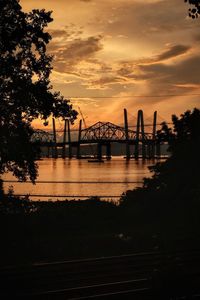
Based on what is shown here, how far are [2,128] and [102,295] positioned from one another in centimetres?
1316

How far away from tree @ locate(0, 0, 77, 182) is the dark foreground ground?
2933mm

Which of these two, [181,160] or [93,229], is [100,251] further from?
[181,160]

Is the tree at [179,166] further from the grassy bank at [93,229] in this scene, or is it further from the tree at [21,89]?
the tree at [21,89]

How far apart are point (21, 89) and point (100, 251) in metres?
9.08

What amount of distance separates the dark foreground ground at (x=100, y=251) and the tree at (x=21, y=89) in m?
2.93

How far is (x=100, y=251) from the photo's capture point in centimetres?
1642

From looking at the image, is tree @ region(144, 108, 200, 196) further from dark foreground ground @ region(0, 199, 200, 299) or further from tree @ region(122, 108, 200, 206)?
dark foreground ground @ region(0, 199, 200, 299)

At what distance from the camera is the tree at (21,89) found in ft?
72.8

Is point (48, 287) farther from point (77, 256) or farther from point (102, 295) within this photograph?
Result: point (77, 256)

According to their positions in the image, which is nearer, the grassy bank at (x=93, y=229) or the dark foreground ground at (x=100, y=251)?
the dark foreground ground at (x=100, y=251)

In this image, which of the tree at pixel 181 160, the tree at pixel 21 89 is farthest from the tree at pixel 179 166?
the tree at pixel 21 89

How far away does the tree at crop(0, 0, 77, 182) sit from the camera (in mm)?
22203

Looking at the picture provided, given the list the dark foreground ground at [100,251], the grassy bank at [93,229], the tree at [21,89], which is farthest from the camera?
the tree at [21,89]

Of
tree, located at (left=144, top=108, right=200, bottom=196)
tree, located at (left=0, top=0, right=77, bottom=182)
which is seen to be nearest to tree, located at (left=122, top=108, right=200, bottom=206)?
tree, located at (left=144, top=108, right=200, bottom=196)
